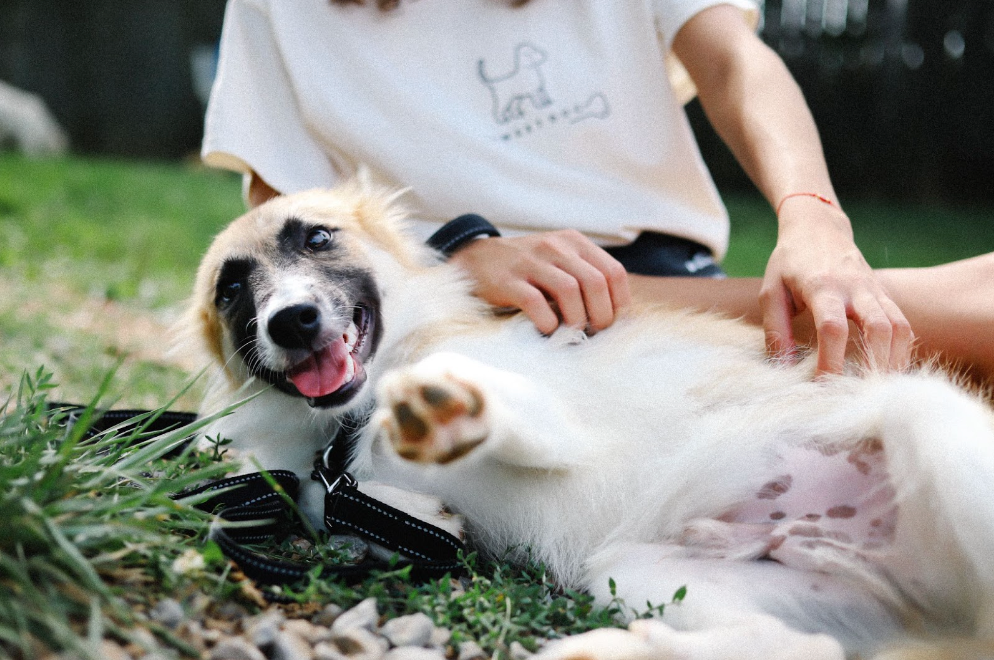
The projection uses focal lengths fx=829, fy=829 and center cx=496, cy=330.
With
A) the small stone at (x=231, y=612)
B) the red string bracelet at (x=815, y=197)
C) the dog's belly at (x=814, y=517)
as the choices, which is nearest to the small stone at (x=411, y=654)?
the small stone at (x=231, y=612)

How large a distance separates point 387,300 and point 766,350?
99 cm

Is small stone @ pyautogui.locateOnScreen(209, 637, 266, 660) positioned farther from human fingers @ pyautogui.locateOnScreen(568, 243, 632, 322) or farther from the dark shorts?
the dark shorts

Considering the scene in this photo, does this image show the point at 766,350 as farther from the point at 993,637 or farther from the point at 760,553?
the point at 993,637

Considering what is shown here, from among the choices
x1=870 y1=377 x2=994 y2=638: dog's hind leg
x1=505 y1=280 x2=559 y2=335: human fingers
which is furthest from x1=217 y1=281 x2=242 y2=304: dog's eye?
x1=870 y1=377 x2=994 y2=638: dog's hind leg

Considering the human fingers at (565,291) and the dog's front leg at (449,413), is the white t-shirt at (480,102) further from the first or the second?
the dog's front leg at (449,413)

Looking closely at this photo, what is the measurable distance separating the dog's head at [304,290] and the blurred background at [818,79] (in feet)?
30.5

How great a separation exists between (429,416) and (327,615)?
41 cm

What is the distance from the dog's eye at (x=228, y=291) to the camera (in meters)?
2.20

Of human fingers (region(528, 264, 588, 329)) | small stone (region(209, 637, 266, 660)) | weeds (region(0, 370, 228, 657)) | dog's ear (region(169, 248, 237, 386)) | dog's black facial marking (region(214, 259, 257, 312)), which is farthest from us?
dog's ear (region(169, 248, 237, 386))

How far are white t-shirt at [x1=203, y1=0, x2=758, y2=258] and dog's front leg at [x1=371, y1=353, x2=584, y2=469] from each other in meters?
1.15

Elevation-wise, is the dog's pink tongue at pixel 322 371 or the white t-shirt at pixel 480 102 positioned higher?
the white t-shirt at pixel 480 102

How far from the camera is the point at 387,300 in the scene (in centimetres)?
225

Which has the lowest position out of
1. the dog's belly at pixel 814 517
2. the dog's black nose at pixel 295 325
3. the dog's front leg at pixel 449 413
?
the dog's belly at pixel 814 517

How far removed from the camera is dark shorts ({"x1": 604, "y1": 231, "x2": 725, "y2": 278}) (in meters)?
2.72
